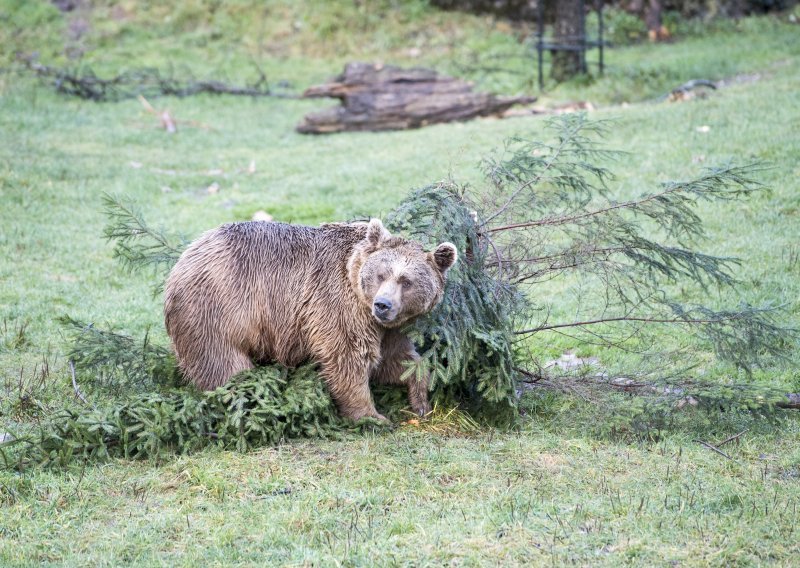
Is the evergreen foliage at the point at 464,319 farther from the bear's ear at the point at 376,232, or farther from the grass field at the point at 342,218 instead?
the grass field at the point at 342,218

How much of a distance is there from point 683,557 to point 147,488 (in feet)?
9.73

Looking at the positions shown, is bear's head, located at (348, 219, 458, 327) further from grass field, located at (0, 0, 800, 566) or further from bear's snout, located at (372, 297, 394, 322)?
grass field, located at (0, 0, 800, 566)

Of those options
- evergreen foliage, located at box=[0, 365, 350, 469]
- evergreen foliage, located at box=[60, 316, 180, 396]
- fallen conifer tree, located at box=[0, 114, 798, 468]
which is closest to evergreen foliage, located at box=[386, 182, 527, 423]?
fallen conifer tree, located at box=[0, 114, 798, 468]

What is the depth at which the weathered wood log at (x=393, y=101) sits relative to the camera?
1716 cm

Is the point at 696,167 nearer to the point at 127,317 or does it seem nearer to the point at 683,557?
the point at 127,317

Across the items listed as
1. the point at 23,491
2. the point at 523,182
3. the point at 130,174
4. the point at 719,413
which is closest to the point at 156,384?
the point at 23,491

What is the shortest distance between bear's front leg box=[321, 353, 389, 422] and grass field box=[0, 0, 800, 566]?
0.34 meters

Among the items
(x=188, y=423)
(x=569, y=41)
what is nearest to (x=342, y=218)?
(x=188, y=423)

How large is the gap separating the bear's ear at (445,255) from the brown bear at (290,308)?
1 cm

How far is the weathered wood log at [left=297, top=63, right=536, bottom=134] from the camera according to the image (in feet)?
56.3

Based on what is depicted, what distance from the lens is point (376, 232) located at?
252 inches

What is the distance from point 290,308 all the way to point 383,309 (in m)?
0.88

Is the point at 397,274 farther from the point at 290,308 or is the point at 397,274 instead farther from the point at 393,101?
the point at 393,101

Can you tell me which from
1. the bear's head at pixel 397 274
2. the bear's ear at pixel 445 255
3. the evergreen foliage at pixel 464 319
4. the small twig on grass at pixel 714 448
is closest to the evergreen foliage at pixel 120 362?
the bear's head at pixel 397 274
